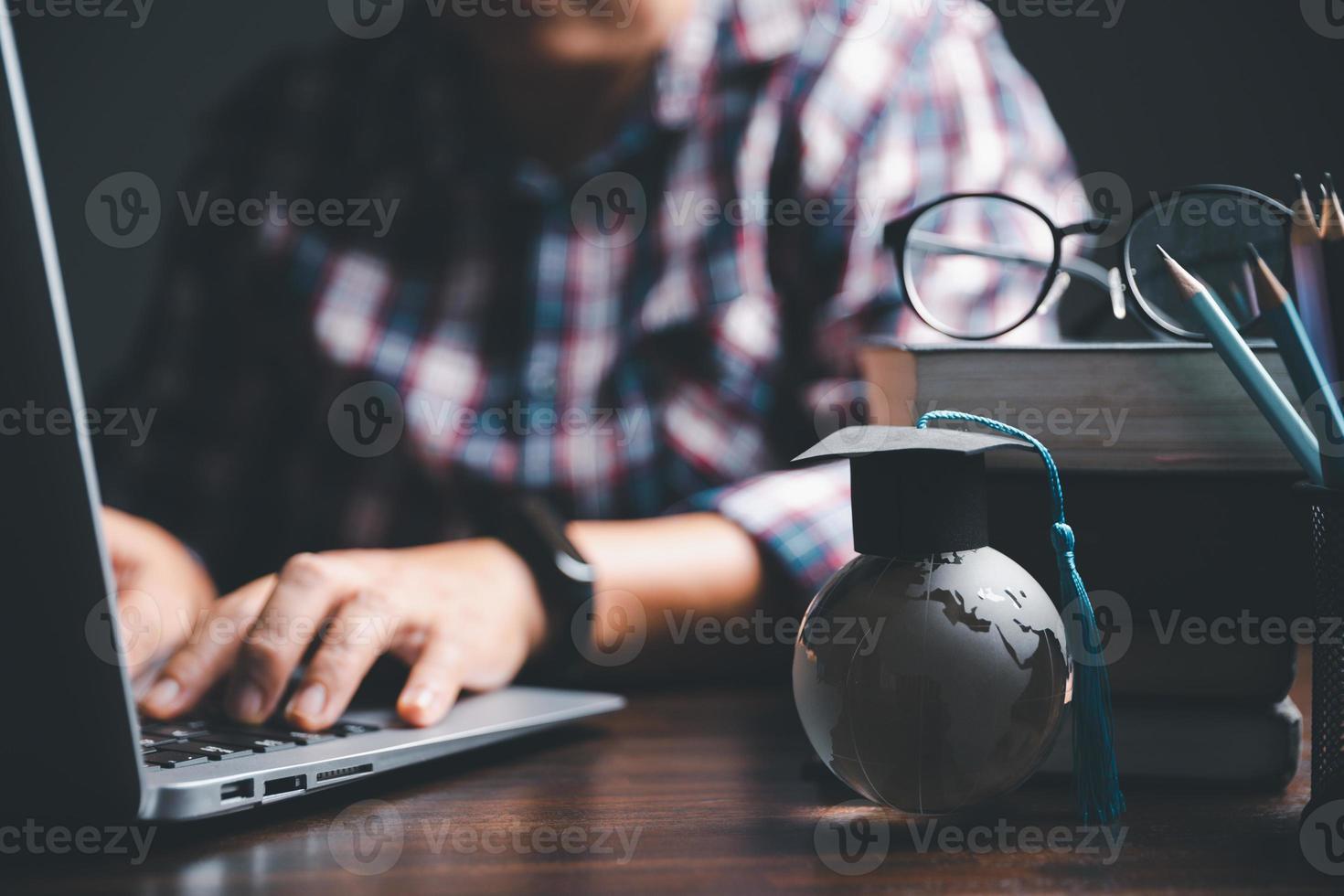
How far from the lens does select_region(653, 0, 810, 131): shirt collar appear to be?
1003mm

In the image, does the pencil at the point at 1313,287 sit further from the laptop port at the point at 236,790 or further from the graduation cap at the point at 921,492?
the laptop port at the point at 236,790

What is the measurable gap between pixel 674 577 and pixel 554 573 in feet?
0.31

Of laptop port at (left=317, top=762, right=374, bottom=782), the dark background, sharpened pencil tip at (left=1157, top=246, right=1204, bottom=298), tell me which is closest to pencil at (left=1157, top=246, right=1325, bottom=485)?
sharpened pencil tip at (left=1157, top=246, right=1204, bottom=298)

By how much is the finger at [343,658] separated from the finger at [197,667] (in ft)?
0.16

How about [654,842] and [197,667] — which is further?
[197,667]

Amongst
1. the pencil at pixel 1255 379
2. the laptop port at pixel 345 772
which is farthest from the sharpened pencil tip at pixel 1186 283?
the laptop port at pixel 345 772

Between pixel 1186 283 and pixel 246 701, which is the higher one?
pixel 1186 283

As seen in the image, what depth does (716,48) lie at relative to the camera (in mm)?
1040

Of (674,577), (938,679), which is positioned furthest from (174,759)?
(674,577)

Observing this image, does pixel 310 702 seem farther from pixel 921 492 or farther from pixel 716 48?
pixel 716 48

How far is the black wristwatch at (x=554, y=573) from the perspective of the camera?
65 centimetres

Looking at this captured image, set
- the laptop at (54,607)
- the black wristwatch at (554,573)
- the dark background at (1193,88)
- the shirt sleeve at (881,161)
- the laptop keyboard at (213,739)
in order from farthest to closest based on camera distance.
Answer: the dark background at (1193,88)
the shirt sleeve at (881,161)
the black wristwatch at (554,573)
the laptop keyboard at (213,739)
the laptop at (54,607)

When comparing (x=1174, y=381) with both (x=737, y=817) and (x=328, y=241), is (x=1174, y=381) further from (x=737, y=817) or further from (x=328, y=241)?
(x=328, y=241)

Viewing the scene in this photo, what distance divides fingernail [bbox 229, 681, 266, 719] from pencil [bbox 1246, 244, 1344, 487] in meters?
0.43
